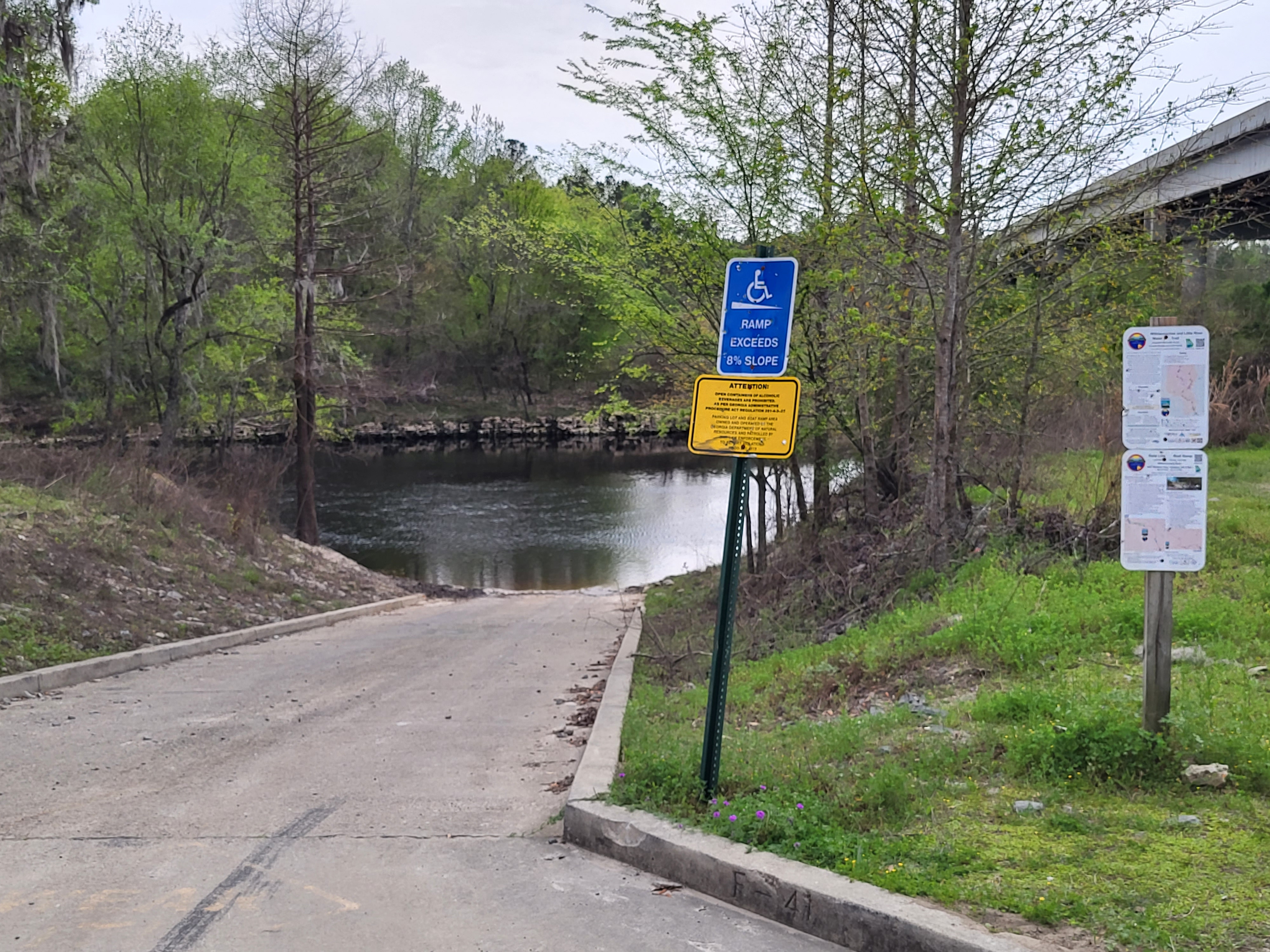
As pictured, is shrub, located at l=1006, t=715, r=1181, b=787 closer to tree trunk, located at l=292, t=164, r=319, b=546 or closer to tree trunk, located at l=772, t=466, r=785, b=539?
tree trunk, located at l=772, t=466, r=785, b=539

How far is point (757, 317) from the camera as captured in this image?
5.20 meters

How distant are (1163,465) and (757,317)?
1.98m

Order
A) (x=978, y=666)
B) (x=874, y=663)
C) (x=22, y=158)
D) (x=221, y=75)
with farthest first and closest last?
1. (x=221, y=75)
2. (x=22, y=158)
3. (x=874, y=663)
4. (x=978, y=666)

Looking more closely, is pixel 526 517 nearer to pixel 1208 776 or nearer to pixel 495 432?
pixel 495 432

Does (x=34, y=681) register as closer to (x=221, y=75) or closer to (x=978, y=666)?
(x=978, y=666)

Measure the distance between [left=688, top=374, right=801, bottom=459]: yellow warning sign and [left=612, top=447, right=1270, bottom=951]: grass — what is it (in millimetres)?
1618

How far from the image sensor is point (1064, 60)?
1052cm

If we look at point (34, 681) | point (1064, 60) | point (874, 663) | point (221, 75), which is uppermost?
point (221, 75)

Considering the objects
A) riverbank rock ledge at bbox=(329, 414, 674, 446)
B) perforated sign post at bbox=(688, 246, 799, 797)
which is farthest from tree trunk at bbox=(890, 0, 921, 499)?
riverbank rock ledge at bbox=(329, 414, 674, 446)

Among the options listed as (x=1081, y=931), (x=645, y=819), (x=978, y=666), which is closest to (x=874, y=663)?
(x=978, y=666)

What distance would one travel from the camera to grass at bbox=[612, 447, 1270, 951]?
400 cm

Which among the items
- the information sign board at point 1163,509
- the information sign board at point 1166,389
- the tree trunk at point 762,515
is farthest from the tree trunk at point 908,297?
the information sign board at point 1163,509

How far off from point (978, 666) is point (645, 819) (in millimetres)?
3217

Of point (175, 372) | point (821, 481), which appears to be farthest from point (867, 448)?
point (175, 372)
